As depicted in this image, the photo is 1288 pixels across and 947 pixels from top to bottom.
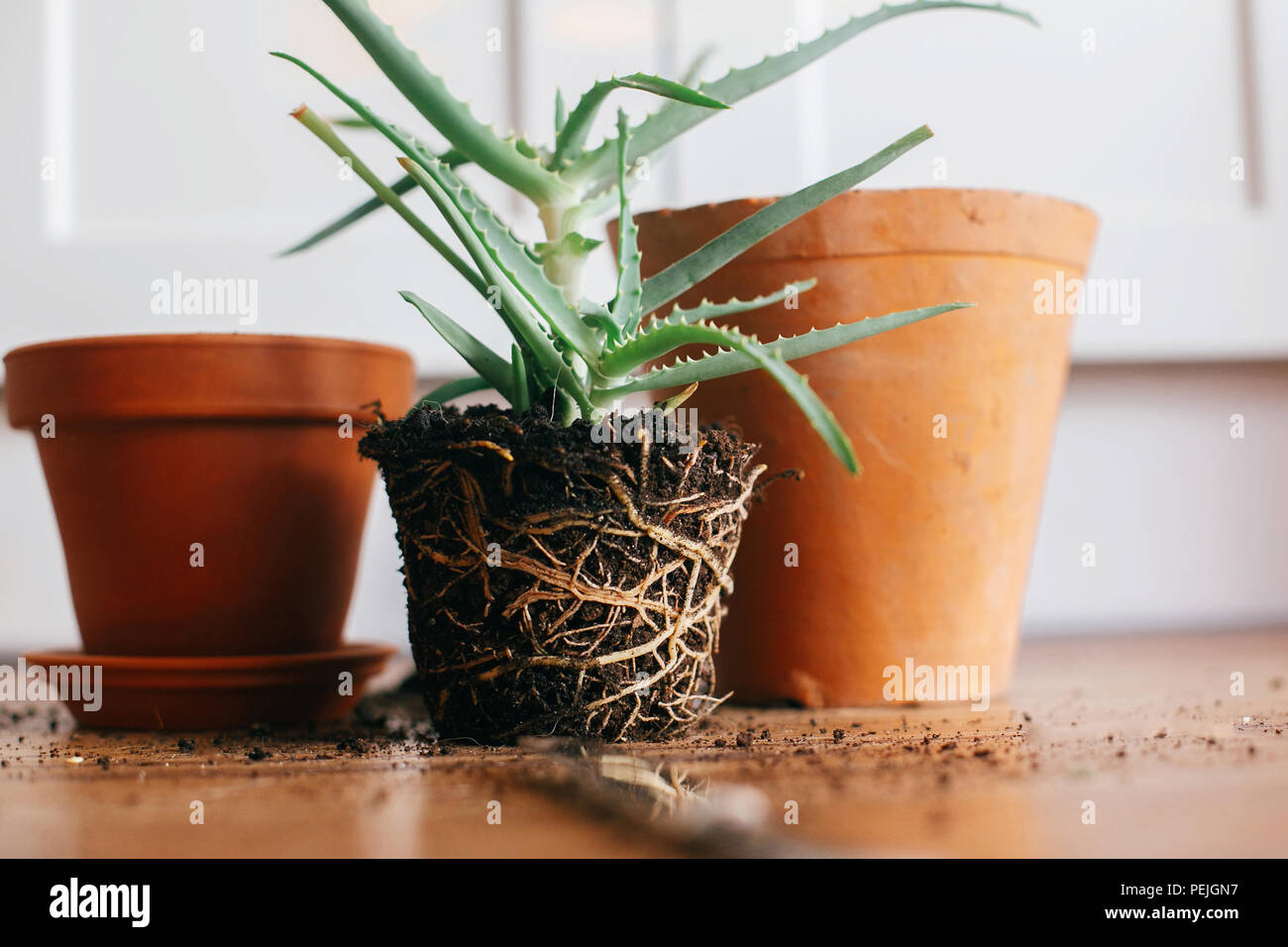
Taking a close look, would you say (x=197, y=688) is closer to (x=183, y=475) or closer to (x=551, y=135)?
(x=183, y=475)

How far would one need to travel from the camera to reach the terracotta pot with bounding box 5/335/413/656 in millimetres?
675

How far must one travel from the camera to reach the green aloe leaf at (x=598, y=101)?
51 centimetres

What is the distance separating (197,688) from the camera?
67 cm

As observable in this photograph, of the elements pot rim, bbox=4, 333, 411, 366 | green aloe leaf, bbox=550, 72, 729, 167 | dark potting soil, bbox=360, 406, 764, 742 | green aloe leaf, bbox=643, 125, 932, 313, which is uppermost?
green aloe leaf, bbox=550, 72, 729, 167

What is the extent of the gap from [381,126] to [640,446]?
0.71 ft

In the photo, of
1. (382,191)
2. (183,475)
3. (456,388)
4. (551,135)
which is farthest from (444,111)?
(551,135)

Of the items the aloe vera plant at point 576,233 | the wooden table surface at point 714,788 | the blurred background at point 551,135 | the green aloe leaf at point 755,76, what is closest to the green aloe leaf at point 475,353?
the aloe vera plant at point 576,233

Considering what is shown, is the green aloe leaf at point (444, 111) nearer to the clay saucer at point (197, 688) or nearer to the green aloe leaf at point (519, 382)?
the green aloe leaf at point (519, 382)

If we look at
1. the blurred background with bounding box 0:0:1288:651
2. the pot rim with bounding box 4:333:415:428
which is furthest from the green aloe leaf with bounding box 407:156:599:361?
the blurred background with bounding box 0:0:1288:651

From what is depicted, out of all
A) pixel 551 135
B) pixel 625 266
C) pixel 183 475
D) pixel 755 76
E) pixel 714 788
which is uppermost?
pixel 551 135

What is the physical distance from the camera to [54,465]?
705mm

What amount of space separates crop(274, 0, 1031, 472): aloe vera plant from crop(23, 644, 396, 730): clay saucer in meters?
0.22

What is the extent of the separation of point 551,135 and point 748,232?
589mm

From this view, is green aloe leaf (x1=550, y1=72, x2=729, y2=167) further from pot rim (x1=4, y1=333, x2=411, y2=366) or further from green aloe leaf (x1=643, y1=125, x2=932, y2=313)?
pot rim (x1=4, y1=333, x2=411, y2=366)
